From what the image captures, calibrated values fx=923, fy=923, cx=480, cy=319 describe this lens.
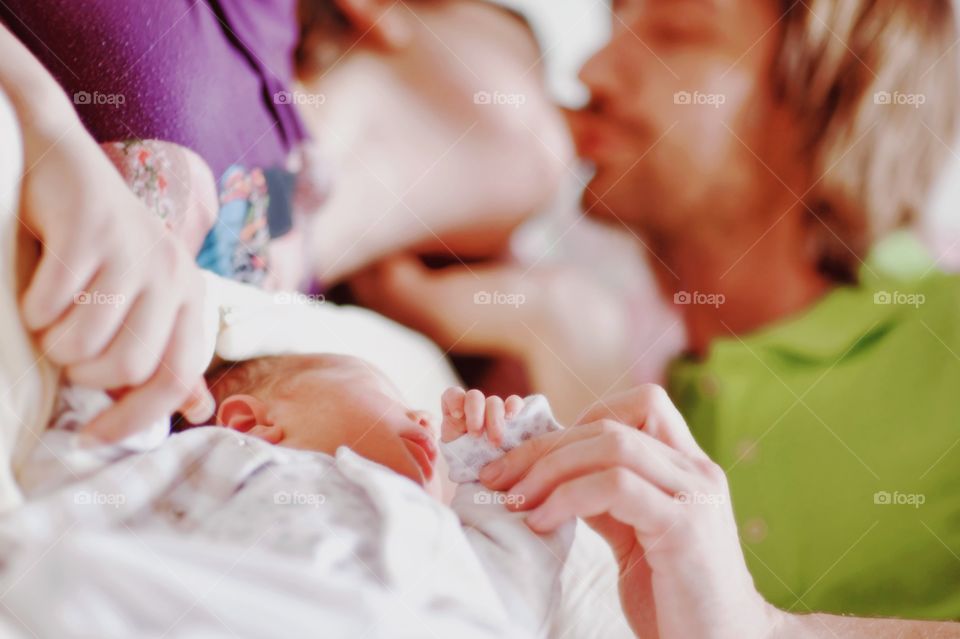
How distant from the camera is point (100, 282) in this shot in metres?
0.62

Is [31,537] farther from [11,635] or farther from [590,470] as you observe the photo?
[590,470]

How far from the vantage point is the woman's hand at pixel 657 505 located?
2.17 ft

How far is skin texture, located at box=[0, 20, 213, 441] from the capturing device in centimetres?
61

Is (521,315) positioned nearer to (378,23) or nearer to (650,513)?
(378,23)
